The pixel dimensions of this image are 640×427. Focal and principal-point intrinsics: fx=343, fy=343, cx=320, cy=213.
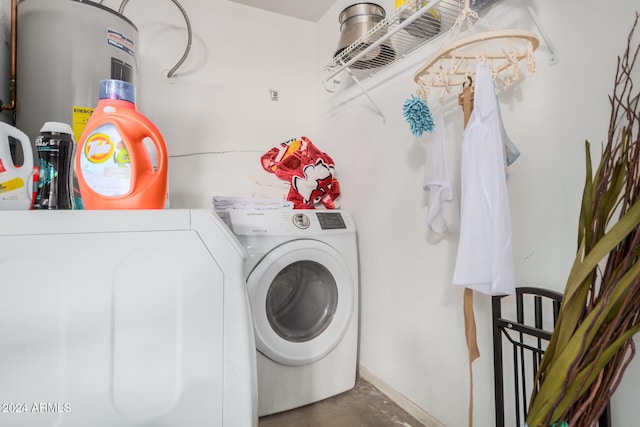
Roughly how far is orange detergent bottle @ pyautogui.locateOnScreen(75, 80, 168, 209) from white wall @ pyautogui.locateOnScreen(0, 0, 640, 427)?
3.57ft

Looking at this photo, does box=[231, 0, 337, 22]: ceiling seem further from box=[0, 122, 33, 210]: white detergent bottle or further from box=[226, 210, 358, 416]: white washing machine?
box=[0, 122, 33, 210]: white detergent bottle

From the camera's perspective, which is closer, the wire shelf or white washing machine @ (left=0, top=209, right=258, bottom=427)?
white washing machine @ (left=0, top=209, right=258, bottom=427)

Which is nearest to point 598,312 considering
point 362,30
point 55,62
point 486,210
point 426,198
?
point 486,210

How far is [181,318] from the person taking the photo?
64 centimetres

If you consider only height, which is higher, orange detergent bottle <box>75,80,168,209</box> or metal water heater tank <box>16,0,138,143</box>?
Result: metal water heater tank <box>16,0,138,143</box>

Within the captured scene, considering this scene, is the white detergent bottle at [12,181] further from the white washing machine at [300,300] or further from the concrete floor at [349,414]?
the concrete floor at [349,414]

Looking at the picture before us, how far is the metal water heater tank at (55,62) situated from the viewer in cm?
132

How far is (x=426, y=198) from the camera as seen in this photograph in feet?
4.91

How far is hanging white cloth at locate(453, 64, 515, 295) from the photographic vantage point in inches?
35.1

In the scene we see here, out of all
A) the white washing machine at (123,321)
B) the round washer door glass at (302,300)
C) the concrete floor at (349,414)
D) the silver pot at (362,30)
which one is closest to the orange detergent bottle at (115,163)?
the white washing machine at (123,321)

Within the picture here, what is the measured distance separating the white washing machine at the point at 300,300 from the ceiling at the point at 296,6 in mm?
1369

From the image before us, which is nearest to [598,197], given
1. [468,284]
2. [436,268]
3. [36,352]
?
[468,284]

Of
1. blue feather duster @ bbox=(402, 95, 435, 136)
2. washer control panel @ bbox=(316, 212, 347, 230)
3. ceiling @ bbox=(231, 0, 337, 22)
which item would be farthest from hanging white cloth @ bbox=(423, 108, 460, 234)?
ceiling @ bbox=(231, 0, 337, 22)

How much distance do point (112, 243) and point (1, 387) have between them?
26cm
